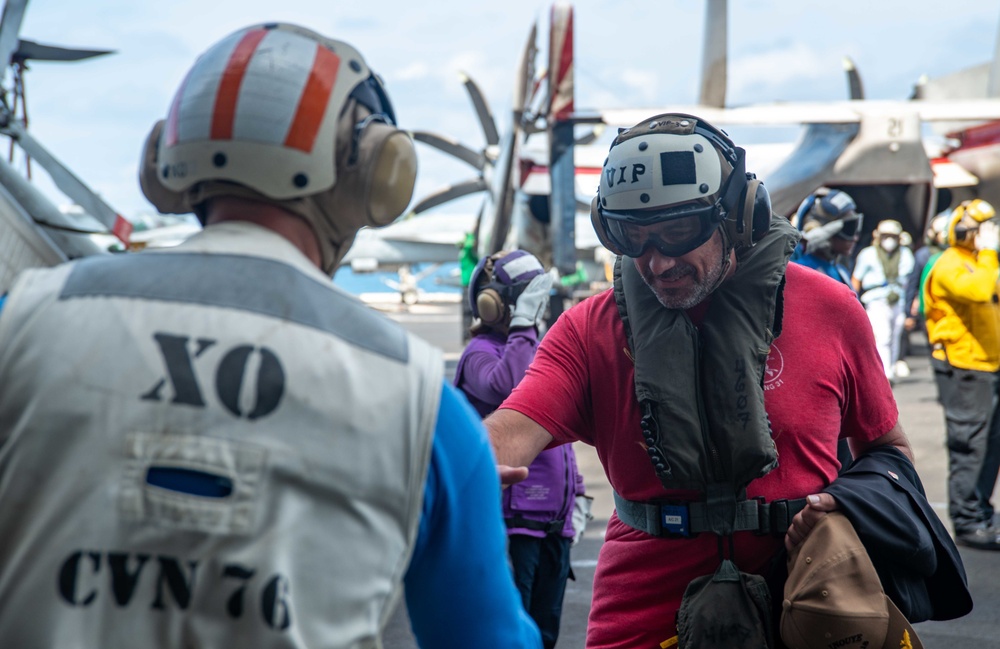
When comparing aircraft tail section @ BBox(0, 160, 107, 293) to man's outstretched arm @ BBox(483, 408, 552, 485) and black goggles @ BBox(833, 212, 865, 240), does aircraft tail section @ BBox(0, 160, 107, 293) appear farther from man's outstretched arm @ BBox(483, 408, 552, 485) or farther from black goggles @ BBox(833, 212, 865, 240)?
man's outstretched arm @ BBox(483, 408, 552, 485)

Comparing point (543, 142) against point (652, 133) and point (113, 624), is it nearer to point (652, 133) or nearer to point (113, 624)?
point (652, 133)

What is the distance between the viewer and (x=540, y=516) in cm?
405

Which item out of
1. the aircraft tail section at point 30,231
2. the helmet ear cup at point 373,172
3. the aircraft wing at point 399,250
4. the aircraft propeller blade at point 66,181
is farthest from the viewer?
the aircraft wing at point 399,250

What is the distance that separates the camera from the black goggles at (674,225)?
2.35 meters

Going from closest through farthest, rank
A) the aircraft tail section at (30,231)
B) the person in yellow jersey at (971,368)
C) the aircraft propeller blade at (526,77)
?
the person in yellow jersey at (971,368) < the aircraft tail section at (30,231) < the aircraft propeller blade at (526,77)

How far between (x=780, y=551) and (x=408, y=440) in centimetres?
130

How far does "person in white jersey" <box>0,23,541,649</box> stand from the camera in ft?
3.85

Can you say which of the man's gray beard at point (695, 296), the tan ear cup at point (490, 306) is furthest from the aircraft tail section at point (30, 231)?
the man's gray beard at point (695, 296)

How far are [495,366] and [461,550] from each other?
2.95m

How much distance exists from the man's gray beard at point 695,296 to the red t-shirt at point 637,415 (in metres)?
0.15

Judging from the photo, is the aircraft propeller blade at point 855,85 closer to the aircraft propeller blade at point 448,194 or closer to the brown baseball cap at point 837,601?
the aircraft propeller blade at point 448,194

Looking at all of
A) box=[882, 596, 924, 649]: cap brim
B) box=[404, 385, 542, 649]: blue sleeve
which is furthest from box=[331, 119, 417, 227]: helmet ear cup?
box=[882, 596, 924, 649]: cap brim

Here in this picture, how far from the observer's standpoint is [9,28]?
36.2 ft

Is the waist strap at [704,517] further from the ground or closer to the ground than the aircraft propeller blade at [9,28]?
closer to the ground
